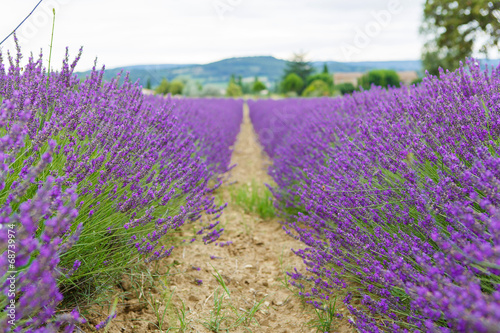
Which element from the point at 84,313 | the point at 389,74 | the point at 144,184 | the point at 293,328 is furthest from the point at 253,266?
the point at 389,74

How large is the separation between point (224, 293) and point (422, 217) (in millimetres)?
1289

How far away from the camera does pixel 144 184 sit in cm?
211

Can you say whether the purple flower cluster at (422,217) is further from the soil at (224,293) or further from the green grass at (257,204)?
the green grass at (257,204)

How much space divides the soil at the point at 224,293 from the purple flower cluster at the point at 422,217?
0.20 m

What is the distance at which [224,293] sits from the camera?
7.61ft

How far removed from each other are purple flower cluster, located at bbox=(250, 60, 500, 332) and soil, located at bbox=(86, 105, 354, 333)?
0.20m

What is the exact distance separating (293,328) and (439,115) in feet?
4.57

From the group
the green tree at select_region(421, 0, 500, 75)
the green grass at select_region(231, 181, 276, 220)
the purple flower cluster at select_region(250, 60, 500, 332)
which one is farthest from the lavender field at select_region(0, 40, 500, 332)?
the green tree at select_region(421, 0, 500, 75)

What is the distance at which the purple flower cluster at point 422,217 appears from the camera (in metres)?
1.05

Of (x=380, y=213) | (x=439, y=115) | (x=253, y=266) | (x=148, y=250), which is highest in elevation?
(x=439, y=115)

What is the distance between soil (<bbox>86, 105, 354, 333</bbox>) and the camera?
1982 mm

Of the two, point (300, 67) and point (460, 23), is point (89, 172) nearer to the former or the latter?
point (460, 23)

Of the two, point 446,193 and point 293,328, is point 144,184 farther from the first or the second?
point 446,193

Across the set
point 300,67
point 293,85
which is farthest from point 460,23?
point 300,67
